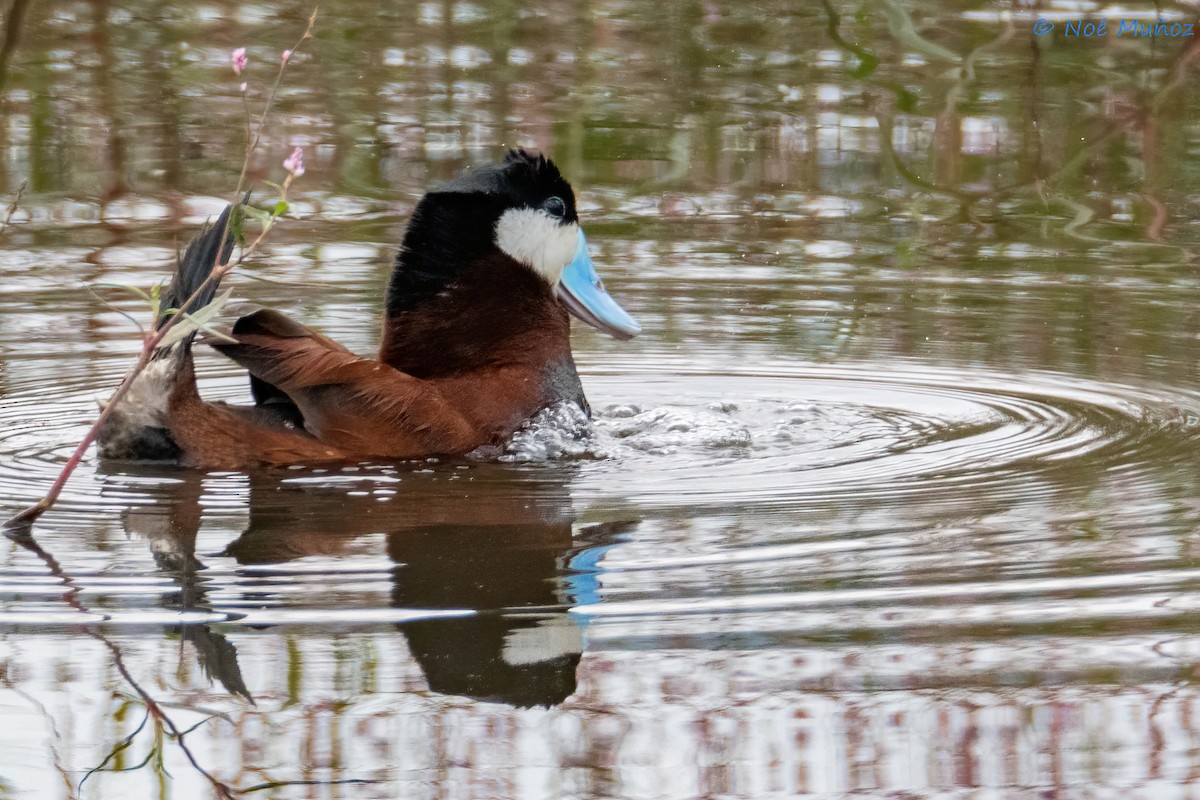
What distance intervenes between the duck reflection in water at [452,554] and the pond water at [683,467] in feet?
0.05

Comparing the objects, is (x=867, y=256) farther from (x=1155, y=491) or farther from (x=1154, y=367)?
(x=1155, y=491)

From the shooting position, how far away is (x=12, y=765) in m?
3.04

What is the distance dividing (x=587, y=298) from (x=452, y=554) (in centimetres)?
193

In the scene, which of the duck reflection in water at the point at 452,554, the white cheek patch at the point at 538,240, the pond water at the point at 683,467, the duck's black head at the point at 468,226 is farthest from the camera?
the white cheek patch at the point at 538,240

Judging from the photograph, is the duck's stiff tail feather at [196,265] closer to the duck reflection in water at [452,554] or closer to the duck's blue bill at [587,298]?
the duck reflection in water at [452,554]

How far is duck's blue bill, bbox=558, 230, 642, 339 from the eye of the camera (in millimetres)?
6078

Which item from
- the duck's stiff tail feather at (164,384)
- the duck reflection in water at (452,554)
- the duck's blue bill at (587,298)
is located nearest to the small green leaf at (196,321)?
the duck reflection in water at (452,554)

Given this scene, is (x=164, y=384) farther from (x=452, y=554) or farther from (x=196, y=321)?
(x=452, y=554)

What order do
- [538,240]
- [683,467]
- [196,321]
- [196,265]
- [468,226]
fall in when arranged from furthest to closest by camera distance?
1. [538,240]
2. [468,226]
3. [683,467]
4. [196,265]
5. [196,321]

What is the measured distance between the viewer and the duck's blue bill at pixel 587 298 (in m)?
6.08

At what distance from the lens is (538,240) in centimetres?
582

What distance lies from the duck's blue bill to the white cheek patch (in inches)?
2.0
